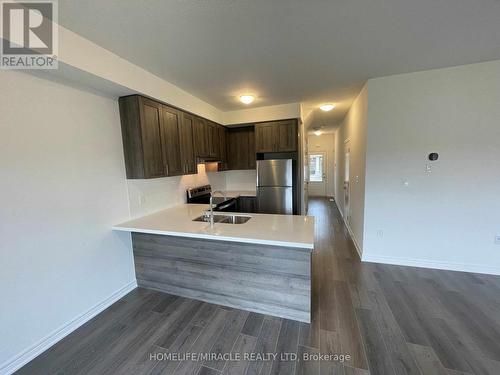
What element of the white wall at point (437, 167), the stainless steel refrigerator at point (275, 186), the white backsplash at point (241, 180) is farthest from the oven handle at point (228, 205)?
the white wall at point (437, 167)

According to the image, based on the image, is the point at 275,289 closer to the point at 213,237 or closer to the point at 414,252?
the point at 213,237

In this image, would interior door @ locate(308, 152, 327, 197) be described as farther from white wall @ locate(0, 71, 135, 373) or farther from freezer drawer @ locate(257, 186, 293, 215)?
white wall @ locate(0, 71, 135, 373)

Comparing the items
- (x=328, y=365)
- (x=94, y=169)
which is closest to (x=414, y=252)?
(x=328, y=365)

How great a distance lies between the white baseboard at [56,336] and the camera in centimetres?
161

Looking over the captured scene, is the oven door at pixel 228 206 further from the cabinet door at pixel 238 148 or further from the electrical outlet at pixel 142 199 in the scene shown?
the electrical outlet at pixel 142 199

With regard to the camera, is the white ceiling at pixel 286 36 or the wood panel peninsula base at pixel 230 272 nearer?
the white ceiling at pixel 286 36

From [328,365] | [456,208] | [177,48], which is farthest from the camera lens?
[456,208]

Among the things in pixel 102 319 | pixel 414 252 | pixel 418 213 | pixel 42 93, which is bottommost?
pixel 102 319

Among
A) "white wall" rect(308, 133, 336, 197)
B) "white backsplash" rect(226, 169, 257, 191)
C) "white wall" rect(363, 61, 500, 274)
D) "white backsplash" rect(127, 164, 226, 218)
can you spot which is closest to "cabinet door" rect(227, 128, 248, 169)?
"white backsplash" rect(226, 169, 257, 191)

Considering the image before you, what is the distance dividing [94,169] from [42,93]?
0.77 meters

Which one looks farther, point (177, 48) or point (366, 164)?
point (366, 164)

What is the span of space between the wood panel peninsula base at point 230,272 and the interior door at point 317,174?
7745 millimetres

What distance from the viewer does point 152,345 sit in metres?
1.83

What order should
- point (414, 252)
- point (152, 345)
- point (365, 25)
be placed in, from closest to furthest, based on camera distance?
point (365, 25) → point (152, 345) → point (414, 252)
